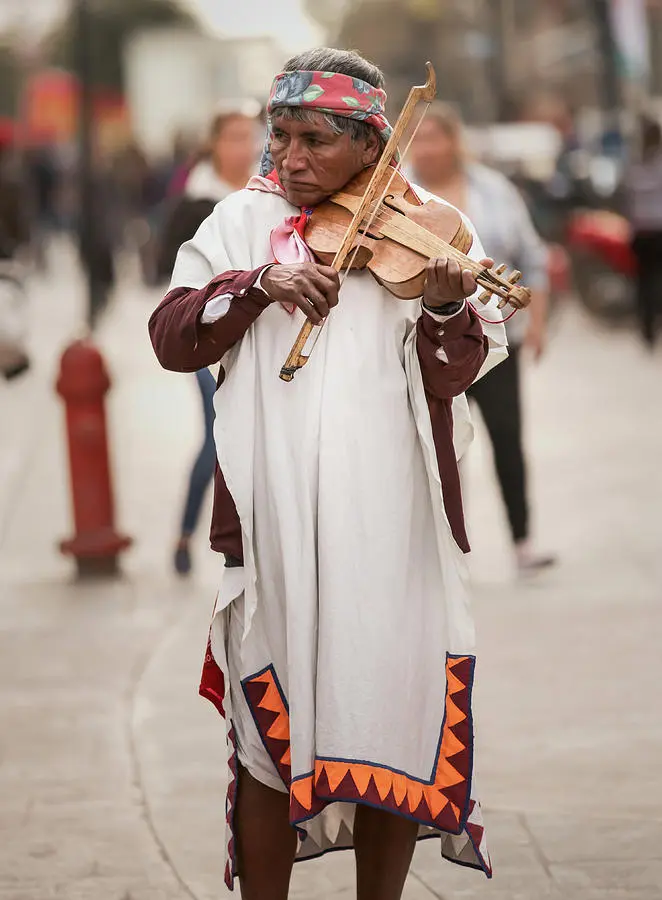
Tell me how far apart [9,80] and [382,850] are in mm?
84725

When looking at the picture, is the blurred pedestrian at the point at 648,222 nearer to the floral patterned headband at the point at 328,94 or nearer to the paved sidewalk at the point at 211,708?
the paved sidewalk at the point at 211,708

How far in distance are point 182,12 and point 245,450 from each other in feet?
273

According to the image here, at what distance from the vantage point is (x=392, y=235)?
123 inches

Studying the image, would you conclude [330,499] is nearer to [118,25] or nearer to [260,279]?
[260,279]

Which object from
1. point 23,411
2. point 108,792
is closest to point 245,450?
point 108,792

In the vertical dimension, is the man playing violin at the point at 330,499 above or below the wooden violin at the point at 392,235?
below

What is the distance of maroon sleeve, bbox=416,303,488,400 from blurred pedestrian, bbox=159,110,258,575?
3.76m

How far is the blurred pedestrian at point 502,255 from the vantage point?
682 cm

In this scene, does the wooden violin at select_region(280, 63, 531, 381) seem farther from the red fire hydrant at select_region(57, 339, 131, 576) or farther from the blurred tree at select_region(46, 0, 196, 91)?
the blurred tree at select_region(46, 0, 196, 91)

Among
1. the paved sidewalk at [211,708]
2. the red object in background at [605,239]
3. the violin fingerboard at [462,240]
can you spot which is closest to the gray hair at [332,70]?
the violin fingerboard at [462,240]

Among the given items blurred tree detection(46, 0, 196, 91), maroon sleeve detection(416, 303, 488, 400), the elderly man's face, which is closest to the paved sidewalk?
maroon sleeve detection(416, 303, 488, 400)

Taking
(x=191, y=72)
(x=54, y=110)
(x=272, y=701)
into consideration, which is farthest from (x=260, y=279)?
(x=54, y=110)

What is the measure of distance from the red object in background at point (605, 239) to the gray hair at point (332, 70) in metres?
13.7

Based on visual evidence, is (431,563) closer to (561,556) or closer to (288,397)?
(288,397)
